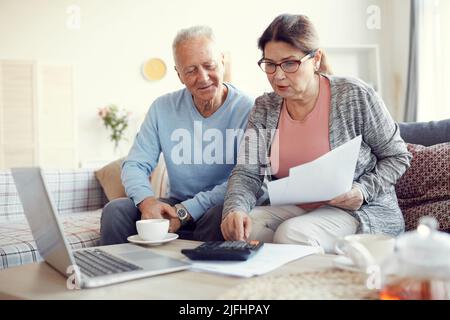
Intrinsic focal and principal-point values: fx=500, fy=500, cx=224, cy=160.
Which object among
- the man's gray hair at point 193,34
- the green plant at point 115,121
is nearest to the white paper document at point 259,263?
the man's gray hair at point 193,34

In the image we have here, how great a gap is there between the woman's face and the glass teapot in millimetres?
872

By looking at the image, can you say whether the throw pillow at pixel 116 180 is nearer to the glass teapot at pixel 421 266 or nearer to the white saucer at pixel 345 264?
the white saucer at pixel 345 264

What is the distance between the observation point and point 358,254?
949 millimetres

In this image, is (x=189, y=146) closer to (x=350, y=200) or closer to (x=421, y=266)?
(x=350, y=200)

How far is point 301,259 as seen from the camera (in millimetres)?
1110

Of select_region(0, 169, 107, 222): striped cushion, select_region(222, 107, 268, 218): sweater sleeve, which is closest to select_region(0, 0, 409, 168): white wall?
select_region(0, 169, 107, 222): striped cushion

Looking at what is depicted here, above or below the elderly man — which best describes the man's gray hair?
above

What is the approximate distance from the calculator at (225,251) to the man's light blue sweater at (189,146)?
0.66m

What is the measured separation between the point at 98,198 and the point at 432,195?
70.6 inches

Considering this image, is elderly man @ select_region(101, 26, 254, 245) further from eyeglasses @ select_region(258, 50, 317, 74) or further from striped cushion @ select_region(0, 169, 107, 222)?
striped cushion @ select_region(0, 169, 107, 222)

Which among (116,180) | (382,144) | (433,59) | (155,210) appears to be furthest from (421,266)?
(433,59)

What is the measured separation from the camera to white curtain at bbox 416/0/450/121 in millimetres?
4250

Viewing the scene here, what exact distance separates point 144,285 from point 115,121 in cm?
409

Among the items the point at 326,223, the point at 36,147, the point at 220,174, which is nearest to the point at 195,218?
the point at 220,174
